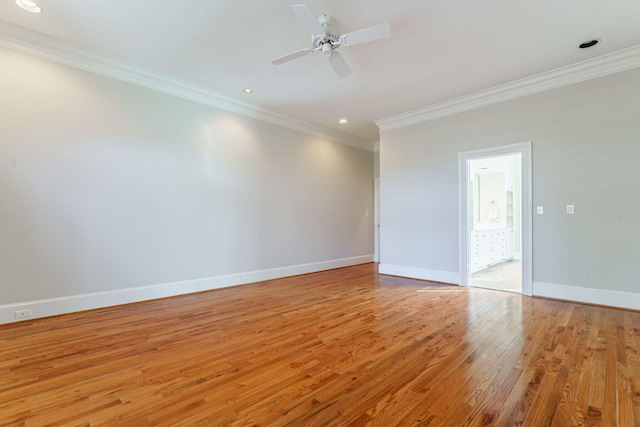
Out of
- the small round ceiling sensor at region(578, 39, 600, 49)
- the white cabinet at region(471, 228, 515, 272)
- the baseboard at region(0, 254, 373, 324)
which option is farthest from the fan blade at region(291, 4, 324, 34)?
the white cabinet at region(471, 228, 515, 272)

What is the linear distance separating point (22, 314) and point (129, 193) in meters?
1.65

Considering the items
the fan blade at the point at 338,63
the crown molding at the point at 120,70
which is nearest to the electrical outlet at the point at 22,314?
the crown molding at the point at 120,70

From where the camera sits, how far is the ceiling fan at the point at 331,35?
2428 millimetres

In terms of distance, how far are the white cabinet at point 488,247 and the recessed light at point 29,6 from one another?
20.7ft

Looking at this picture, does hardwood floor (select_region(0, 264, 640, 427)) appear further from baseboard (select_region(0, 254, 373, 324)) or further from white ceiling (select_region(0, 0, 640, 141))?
white ceiling (select_region(0, 0, 640, 141))

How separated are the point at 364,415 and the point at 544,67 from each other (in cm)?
453

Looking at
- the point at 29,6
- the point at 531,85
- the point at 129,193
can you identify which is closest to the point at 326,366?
the point at 129,193

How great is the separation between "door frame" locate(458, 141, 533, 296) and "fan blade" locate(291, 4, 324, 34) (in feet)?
10.6

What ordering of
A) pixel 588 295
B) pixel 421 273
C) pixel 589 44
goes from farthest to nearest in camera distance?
pixel 421 273 < pixel 588 295 < pixel 589 44

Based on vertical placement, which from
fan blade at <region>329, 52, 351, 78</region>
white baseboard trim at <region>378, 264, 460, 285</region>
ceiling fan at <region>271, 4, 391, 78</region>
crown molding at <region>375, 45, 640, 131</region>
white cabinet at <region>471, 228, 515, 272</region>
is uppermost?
crown molding at <region>375, 45, 640, 131</region>

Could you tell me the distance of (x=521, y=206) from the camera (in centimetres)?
410

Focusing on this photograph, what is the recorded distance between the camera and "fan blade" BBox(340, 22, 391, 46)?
2.45 metres

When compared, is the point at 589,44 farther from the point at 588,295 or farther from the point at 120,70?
the point at 120,70

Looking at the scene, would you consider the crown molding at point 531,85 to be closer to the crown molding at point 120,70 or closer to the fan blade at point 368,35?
the crown molding at point 120,70
